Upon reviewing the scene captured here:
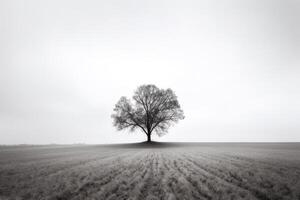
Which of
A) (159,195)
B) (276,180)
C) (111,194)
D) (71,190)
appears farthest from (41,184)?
(276,180)

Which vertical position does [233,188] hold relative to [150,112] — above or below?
below

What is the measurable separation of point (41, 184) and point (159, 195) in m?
5.23

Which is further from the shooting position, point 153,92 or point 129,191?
point 153,92

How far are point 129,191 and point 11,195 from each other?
4.10m

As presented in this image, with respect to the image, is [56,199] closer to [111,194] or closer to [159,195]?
[111,194]

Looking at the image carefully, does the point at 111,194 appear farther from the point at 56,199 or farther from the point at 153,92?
the point at 153,92

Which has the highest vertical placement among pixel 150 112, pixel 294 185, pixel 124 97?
pixel 124 97

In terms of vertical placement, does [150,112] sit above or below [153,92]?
below

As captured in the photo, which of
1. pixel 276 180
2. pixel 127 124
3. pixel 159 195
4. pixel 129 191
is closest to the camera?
pixel 159 195

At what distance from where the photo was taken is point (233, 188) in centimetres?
570

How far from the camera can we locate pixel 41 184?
6.61 meters

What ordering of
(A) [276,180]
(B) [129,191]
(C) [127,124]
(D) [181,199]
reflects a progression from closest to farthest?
(D) [181,199]
(B) [129,191]
(A) [276,180]
(C) [127,124]

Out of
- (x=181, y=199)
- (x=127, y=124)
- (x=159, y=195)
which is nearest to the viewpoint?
(x=181, y=199)

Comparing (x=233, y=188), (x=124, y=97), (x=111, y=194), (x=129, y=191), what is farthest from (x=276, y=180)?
(x=124, y=97)
